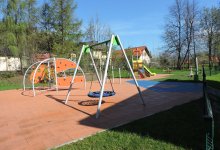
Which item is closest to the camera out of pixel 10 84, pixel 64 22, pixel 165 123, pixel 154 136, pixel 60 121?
pixel 154 136

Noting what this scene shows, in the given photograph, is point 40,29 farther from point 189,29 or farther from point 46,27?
point 189,29

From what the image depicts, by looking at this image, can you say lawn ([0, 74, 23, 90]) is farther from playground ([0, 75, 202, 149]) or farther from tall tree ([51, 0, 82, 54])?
playground ([0, 75, 202, 149])

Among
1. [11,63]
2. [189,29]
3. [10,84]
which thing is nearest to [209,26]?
[189,29]

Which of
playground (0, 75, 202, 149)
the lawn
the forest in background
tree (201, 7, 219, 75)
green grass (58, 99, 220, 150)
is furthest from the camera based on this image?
tree (201, 7, 219, 75)

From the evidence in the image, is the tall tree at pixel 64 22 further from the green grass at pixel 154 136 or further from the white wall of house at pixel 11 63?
the green grass at pixel 154 136

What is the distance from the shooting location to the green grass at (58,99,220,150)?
4105 millimetres

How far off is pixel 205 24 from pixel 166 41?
21.3 feet

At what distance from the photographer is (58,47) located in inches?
1129

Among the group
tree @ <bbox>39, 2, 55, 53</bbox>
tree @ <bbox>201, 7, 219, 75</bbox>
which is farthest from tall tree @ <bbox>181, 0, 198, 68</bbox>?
tree @ <bbox>39, 2, 55, 53</bbox>

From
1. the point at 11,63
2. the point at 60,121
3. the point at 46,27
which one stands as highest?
the point at 46,27

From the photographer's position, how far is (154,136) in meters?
4.50

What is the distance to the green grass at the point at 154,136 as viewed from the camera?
411 centimetres

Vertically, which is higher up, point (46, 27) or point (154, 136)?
point (46, 27)

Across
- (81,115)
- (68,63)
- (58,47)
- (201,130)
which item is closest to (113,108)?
(81,115)
